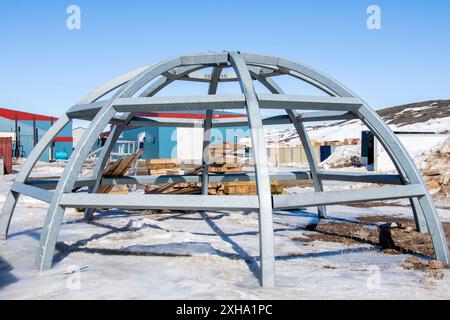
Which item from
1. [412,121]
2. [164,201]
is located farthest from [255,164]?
[412,121]

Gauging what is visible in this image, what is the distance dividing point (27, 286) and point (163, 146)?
28.6 m

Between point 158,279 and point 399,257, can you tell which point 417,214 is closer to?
point 399,257

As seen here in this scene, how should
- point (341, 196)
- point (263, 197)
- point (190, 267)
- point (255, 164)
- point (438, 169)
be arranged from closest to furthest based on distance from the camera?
point (263, 197), point (255, 164), point (341, 196), point (190, 267), point (438, 169)

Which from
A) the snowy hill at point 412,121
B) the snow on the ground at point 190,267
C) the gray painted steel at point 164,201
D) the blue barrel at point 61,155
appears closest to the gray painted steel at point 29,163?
the snow on the ground at point 190,267

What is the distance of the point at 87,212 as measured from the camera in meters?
8.48

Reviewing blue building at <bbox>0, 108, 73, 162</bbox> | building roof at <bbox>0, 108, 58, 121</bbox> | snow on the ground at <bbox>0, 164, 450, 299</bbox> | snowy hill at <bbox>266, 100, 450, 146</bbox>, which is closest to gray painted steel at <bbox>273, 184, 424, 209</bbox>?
snow on the ground at <bbox>0, 164, 450, 299</bbox>

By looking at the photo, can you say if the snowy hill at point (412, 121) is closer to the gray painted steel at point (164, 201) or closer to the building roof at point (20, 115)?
the building roof at point (20, 115)

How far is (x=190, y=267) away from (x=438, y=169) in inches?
453

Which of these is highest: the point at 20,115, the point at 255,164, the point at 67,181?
the point at 20,115

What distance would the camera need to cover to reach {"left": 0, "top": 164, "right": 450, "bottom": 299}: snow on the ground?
3932 millimetres

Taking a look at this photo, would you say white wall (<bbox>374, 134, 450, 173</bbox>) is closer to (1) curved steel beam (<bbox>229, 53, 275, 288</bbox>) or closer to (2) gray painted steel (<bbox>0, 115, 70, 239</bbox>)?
(1) curved steel beam (<bbox>229, 53, 275, 288</bbox>)

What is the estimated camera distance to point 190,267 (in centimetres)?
489

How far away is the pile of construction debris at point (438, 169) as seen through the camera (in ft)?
43.5

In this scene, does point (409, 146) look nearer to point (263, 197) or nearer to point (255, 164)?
point (255, 164)
